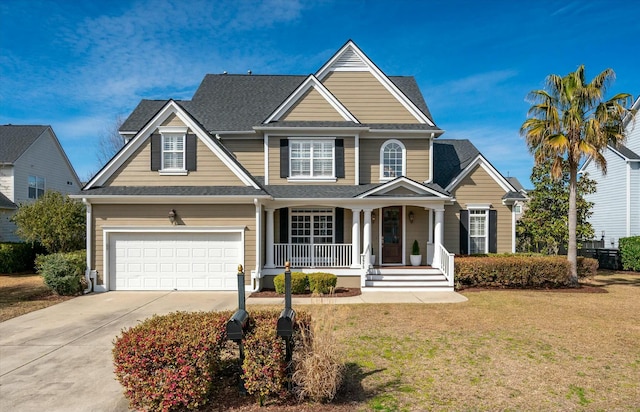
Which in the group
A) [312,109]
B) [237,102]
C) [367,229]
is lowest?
[367,229]

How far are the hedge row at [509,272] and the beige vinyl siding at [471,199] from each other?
2519mm

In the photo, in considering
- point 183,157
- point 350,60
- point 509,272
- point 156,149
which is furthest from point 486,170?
point 156,149

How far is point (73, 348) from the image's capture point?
7.14 m

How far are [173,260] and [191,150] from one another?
4010 mm

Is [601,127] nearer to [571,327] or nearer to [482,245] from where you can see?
[482,245]

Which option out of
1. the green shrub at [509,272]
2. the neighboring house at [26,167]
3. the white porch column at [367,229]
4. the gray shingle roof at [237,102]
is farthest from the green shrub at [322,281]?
the neighboring house at [26,167]

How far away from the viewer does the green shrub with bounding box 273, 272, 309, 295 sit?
1256 centimetres

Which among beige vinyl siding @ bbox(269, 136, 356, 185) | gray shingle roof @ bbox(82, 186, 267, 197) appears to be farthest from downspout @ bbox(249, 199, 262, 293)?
beige vinyl siding @ bbox(269, 136, 356, 185)

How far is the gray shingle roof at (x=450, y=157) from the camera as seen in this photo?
55.7ft

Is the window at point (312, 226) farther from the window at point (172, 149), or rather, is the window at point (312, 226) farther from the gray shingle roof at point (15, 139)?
the gray shingle roof at point (15, 139)

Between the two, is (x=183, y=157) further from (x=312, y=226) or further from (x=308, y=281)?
(x=308, y=281)

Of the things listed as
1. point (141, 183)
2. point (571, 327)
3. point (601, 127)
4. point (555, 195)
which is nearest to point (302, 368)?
point (571, 327)

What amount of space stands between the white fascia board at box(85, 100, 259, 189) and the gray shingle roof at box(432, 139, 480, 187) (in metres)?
9.05

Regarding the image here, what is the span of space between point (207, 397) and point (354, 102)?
45.1ft
